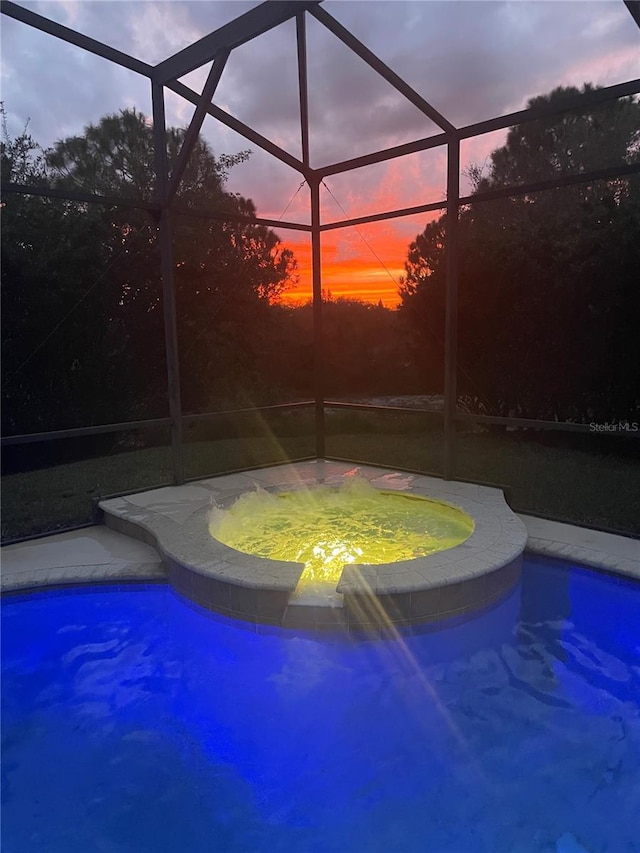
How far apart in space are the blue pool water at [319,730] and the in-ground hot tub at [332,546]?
18 centimetres

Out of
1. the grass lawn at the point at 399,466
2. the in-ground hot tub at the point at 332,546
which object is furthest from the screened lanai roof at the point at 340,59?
the grass lawn at the point at 399,466

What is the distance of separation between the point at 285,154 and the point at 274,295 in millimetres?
4362

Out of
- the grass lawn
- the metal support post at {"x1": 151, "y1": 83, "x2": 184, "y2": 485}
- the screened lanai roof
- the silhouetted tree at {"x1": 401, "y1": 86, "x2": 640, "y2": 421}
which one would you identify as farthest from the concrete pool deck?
the screened lanai roof

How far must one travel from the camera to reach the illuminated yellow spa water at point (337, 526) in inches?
186

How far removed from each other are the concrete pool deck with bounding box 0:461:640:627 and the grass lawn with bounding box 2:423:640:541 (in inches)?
15.7

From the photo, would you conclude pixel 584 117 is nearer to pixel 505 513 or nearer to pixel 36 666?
pixel 505 513

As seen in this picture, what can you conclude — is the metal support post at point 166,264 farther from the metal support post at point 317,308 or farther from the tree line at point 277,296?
the tree line at point 277,296

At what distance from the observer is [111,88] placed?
28.5ft

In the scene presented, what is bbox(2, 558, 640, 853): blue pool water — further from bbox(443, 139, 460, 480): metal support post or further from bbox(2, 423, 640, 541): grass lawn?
bbox(443, 139, 460, 480): metal support post

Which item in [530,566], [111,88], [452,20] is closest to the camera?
[530,566]

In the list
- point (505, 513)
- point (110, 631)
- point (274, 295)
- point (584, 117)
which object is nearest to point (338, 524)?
point (505, 513)

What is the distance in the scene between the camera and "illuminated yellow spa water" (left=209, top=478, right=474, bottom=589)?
4723 mm

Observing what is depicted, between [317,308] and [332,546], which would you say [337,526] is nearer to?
[332,546]

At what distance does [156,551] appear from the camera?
15.4ft
